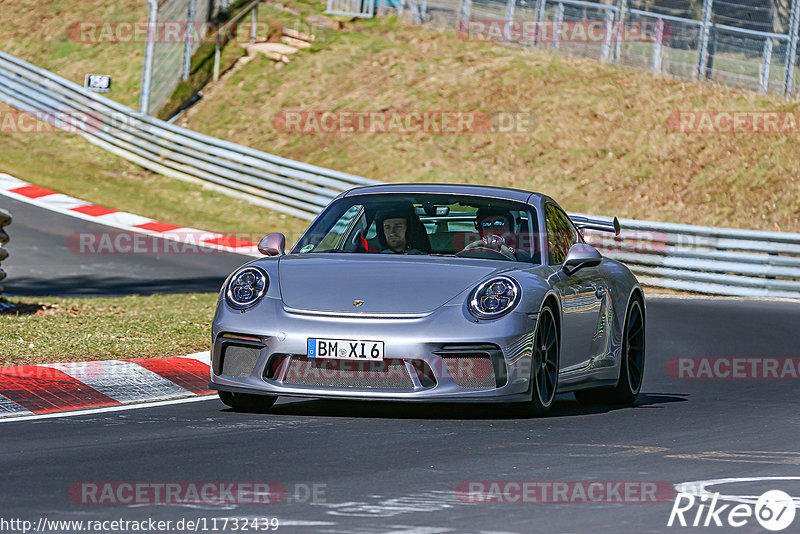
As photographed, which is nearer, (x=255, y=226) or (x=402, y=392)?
(x=402, y=392)

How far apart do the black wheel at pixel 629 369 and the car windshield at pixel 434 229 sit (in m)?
1.24

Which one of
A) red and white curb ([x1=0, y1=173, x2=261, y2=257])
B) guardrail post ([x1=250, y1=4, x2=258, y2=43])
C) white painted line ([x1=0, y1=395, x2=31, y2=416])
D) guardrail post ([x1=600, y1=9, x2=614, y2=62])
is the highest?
guardrail post ([x1=600, y1=9, x2=614, y2=62])

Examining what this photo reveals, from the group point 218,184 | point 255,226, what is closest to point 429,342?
point 255,226

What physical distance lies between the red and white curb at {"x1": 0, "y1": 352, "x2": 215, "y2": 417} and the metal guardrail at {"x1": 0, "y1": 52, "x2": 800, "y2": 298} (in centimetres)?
1148

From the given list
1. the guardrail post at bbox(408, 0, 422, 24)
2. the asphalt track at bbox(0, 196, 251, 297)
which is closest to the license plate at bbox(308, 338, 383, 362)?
the asphalt track at bbox(0, 196, 251, 297)

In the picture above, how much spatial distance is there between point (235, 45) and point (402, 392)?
29.5 m

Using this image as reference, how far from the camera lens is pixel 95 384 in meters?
9.11

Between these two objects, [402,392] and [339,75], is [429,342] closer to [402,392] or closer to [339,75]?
[402,392]

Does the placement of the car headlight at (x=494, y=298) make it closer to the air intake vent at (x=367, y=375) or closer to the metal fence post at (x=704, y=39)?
the air intake vent at (x=367, y=375)

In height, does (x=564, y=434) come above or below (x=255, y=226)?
above

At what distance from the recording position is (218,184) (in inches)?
1083

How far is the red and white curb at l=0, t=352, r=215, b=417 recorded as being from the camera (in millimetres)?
8516

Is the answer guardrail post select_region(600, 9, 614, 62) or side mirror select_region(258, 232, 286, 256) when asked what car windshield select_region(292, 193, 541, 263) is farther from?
guardrail post select_region(600, 9, 614, 62)

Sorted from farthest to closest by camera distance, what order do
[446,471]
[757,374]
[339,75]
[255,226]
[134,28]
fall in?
[134,28] < [339,75] < [255,226] < [757,374] < [446,471]
